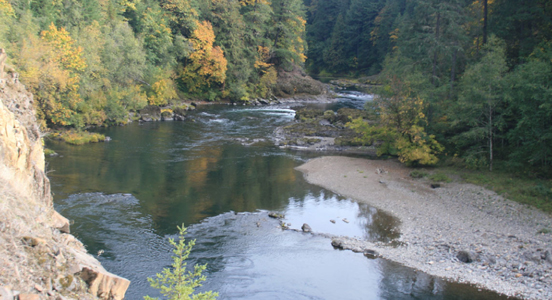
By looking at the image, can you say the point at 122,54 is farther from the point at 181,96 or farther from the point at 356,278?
the point at 356,278

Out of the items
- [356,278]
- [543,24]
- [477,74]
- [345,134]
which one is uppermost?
[543,24]

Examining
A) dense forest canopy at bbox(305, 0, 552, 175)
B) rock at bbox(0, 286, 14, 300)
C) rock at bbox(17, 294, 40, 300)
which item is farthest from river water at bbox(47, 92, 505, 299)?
dense forest canopy at bbox(305, 0, 552, 175)

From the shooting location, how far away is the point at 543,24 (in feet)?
83.5

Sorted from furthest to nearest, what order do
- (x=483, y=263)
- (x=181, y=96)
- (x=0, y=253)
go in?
(x=181, y=96) < (x=483, y=263) < (x=0, y=253)

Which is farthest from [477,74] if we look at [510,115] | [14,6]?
[14,6]

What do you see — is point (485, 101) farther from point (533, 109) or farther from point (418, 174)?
point (418, 174)

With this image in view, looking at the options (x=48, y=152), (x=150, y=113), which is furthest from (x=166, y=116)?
(x=48, y=152)

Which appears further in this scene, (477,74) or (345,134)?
(345,134)

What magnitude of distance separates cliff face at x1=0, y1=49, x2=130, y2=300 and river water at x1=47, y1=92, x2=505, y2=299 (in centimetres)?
324

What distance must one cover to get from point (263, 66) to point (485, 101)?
4636 centimetres

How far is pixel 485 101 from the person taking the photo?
22.5 metres

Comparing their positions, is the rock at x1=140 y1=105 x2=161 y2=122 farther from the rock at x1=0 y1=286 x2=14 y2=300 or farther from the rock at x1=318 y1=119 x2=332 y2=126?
the rock at x1=0 y1=286 x2=14 y2=300

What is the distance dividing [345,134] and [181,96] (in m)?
28.4

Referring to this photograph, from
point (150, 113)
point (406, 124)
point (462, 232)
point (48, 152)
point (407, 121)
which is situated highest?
point (407, 121)
